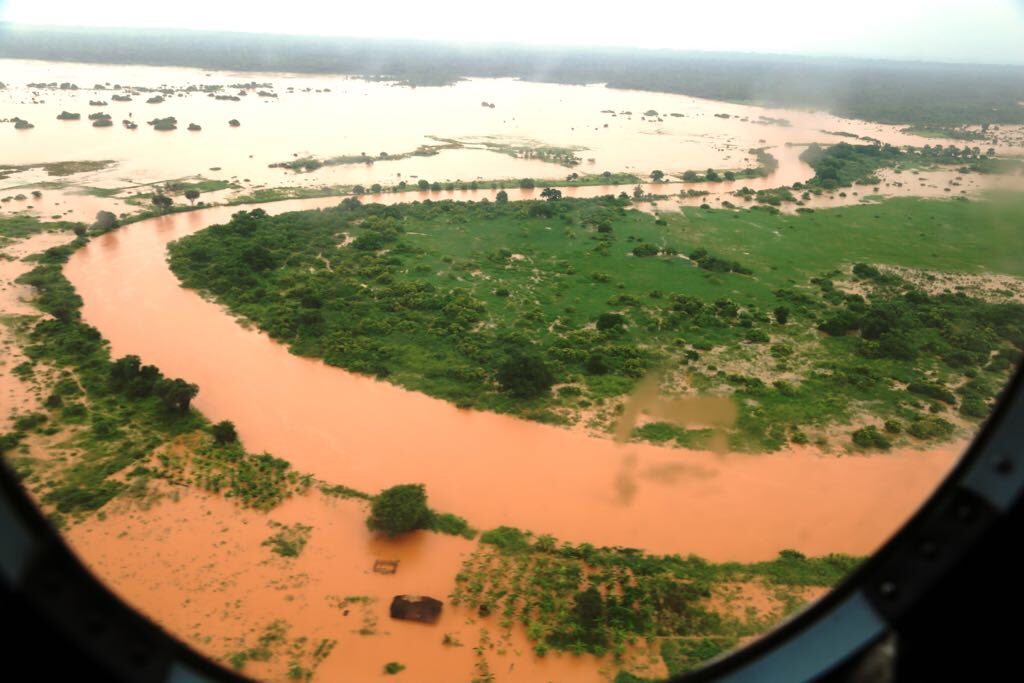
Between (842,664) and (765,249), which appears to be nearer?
(842,664)

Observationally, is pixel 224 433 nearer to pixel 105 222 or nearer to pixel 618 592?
pixel 618 592

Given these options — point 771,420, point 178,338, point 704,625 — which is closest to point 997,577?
point 704,625

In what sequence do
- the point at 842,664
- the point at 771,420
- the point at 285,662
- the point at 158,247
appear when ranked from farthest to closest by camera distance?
the point at 158,247
the point at 771,420
the point at 285,662
the point at 842,664

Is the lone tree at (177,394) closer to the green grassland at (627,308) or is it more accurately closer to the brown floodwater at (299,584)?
the brown floodwater at (299,584)

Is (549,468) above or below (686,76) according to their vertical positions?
below

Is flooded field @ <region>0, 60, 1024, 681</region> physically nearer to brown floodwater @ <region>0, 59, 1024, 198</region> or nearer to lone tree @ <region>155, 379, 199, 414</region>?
lone tree @ <region>155, 379, 199, 414</region>

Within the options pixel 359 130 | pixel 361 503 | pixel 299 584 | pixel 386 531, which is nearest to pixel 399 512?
pixel 386 531

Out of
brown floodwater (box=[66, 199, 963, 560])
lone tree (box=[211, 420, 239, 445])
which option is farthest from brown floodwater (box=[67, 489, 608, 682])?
lone tree (box=[211, 420, 239, 445])

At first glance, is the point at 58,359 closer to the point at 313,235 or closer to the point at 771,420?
the point at 313,235
